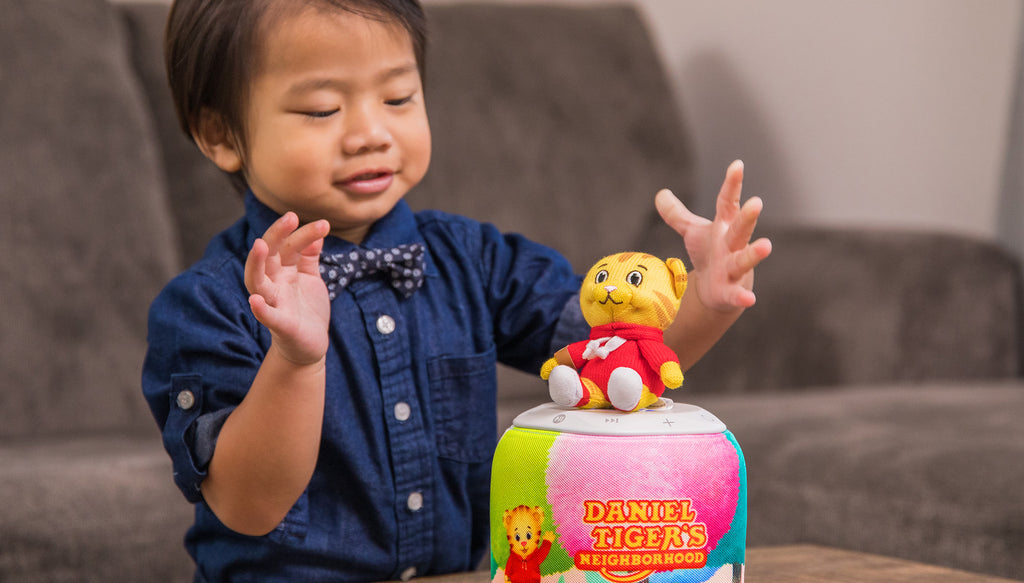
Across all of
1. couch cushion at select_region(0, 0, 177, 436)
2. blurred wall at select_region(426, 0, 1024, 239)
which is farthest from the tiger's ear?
blurred wall at select_region(426, 0, 1024, 239)

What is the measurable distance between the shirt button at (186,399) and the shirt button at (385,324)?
16cm

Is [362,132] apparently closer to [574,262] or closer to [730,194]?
[730,194]

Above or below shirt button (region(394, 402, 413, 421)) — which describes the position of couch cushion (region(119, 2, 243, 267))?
above

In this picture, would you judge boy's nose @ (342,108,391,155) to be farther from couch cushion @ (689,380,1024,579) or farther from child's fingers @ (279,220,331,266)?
couch cushion @ (689,380,1024,579)

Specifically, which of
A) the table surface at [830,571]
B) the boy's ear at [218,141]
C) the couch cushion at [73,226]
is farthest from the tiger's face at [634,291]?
the couch cushion at [73,226]

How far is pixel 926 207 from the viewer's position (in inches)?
82.9

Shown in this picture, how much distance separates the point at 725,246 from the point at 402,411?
1.04 feet

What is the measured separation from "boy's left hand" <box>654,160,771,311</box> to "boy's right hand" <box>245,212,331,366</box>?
239 millimetres

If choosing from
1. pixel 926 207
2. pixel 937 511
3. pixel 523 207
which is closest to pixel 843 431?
pixel 937 511

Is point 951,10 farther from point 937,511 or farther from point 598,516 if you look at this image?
point 598,516

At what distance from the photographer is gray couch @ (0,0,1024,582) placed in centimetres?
111

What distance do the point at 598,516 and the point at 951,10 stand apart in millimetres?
1820

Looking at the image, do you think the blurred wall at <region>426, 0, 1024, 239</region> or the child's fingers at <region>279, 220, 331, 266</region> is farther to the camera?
the blurred wall at <region>426, 0, 1024, 239</region>

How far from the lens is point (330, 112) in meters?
0.79
